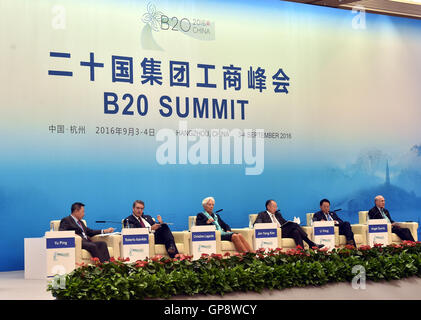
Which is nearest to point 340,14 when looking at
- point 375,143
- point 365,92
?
point 365,92

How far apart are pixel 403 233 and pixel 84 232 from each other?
479 centimetres

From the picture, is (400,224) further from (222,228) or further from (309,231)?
(222,228)

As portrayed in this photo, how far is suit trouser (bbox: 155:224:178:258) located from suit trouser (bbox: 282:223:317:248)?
1.71 m

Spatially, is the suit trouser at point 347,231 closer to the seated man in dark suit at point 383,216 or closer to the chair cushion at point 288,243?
the seated man in dark suit at point 383,216

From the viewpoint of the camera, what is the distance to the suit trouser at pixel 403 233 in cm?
1035

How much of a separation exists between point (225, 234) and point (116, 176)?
1869 millimetres

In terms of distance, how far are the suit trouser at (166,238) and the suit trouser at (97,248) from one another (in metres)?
0.73

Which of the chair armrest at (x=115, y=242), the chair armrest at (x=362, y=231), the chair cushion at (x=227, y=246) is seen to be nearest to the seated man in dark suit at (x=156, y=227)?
the chair armrest at (x=115, y=242)

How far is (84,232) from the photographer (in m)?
8.38

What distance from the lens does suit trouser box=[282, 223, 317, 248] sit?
9312 mm

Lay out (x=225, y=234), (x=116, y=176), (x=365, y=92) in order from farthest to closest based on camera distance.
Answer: (x=365, y=92), (x=116, y=176), (x=225, y=234)

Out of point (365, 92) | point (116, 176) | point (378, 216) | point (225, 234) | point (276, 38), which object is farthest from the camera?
point (365, 92)

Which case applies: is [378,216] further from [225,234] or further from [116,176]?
[116,176]

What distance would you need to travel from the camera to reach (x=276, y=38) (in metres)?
11.3
